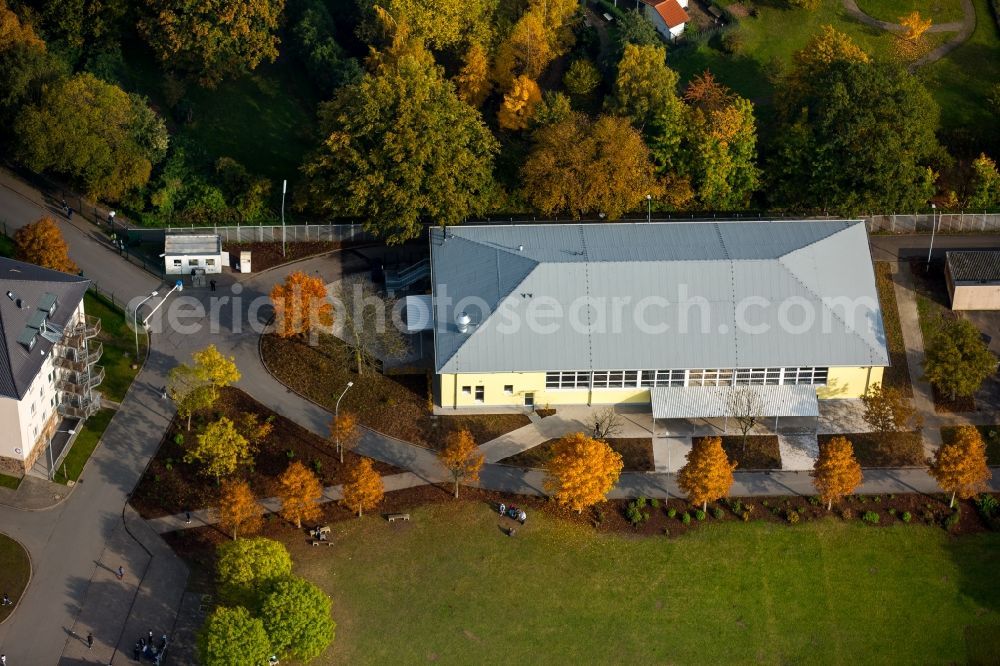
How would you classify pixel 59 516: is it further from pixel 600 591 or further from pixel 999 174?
pixel 999 174

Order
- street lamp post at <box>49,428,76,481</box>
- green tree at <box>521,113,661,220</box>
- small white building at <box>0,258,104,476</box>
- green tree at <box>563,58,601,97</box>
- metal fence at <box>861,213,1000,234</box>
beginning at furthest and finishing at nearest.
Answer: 1. green tree at <box>563,58,601,97</box>
2. metal fence at <box>861,213,1000,234</box>
3. green tree at <box>521,113,661,220</box>
4. street lamp post at <box>49,428,76,481</box>
5. small white building at <box>0,258,104,476</box>

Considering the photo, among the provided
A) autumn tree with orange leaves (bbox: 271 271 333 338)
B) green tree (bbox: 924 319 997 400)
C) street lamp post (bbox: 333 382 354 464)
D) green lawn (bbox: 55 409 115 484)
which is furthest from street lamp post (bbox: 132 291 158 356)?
green tree (bbox: 924 319 997 400)

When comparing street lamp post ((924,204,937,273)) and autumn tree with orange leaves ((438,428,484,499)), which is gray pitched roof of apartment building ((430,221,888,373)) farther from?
street lamp post ((924,204,937,273))

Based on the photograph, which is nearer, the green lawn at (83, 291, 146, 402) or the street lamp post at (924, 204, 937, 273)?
the green lawn at (83, 291, 146, 402)

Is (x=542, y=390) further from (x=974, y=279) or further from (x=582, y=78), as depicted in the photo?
(x=974, y=279)

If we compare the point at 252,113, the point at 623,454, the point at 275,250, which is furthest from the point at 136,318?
the point at 623,454

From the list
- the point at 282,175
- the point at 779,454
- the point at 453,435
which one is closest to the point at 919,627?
the point at 779,454

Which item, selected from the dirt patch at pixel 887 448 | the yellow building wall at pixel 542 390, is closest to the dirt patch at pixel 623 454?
the yellow building wall at pixel 542 390
